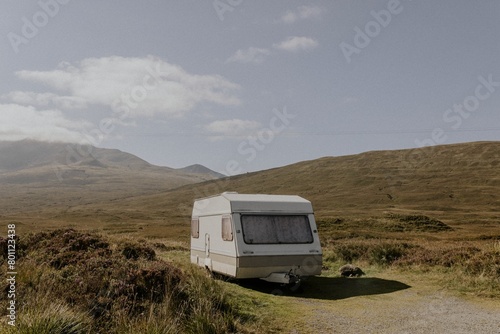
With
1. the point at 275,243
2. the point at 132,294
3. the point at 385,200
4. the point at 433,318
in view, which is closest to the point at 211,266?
the point at 275,243

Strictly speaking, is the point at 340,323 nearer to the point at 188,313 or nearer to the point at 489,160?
the point at 188,313

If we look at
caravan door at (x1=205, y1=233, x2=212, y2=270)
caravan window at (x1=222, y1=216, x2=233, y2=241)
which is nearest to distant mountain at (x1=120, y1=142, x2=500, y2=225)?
caravan door at (x1=205, y1=233, x2=212, y2=270)

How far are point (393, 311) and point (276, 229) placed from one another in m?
4.44

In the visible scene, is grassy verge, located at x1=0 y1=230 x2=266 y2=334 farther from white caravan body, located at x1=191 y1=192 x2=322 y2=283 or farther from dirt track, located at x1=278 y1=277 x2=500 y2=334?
white caravan body, located at x1=191 y1=192 x2=322 y2=283

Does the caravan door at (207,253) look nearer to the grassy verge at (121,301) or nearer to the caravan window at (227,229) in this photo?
the caravan window at (227,229)

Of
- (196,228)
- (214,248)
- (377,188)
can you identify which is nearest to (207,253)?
(214,248)

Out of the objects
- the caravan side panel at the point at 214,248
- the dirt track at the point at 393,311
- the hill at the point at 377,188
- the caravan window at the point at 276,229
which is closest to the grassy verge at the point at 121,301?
the dirt track at the point at 393,311

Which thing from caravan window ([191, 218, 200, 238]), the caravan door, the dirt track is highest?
caravan window ([191, 218, 200, 238])

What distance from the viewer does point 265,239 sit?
12.6m

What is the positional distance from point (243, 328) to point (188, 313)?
1.08 metres

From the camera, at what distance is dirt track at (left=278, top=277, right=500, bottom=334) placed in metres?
8.11

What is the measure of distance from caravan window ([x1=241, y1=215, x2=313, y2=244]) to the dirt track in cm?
168

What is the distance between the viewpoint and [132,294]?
26.9ft

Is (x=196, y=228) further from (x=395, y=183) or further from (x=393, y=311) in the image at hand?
(x=395, y=183)
